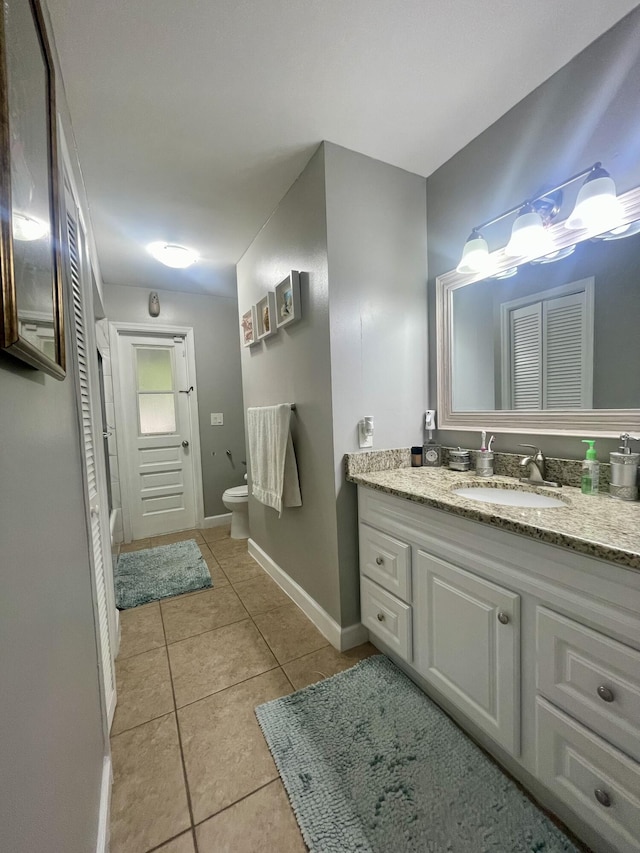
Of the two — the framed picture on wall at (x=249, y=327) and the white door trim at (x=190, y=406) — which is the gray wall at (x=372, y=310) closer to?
the framed picture on wall at (x=249, y=327)

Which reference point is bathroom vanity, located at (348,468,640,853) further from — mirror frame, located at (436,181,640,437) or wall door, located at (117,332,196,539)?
wall door, located at (117,332,196,539)

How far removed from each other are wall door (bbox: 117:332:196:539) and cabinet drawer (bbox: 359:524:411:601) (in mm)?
2472

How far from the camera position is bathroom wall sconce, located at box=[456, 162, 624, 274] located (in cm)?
116

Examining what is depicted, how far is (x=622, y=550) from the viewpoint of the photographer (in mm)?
736

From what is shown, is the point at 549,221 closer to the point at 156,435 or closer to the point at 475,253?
the point at 475,253

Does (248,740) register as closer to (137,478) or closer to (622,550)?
(622,550)

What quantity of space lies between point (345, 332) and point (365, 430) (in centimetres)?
50

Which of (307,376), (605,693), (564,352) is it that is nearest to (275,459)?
(307,376)

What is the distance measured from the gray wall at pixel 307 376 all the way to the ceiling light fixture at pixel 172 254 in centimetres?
56

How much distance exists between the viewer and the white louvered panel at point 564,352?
51.9 inches

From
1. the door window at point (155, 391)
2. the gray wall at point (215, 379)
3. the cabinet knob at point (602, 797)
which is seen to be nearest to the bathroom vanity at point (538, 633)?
the cabinet knob at point (602, 797)

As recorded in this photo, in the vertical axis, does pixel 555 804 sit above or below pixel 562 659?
below

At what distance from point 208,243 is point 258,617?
8.41 ft

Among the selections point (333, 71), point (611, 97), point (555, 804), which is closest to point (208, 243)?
point (333, 71)
